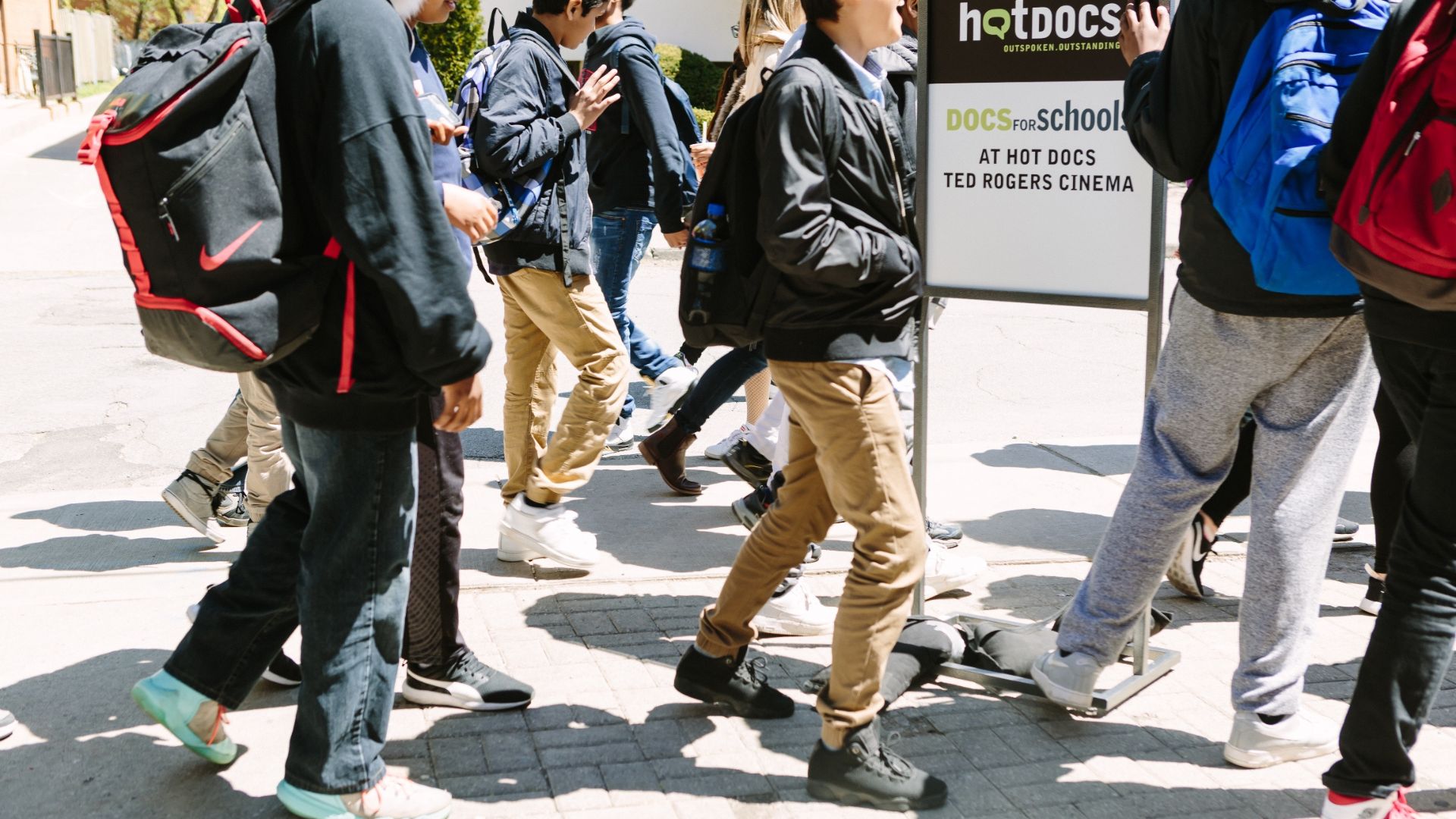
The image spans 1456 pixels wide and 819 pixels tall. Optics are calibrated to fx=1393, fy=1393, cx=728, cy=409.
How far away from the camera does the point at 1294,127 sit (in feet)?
9.82

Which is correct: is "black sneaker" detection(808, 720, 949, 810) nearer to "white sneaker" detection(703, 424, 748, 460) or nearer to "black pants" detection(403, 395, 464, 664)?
"black pants" detection(403, 395, 464, 664)

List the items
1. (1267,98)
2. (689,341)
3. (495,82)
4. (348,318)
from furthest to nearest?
1. (495,82)
2. (689,341)
3. (1267,98)
4. (348,318)

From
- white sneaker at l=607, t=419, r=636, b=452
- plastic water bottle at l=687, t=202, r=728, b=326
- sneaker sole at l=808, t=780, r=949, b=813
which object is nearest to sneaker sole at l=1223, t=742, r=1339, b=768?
sneaker sole at l=808, t=780, r=949, b=813

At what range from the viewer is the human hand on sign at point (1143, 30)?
11.1 feet

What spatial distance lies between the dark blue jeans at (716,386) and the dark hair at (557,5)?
1.52m

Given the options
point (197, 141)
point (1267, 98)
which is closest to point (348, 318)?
point (197, 141)

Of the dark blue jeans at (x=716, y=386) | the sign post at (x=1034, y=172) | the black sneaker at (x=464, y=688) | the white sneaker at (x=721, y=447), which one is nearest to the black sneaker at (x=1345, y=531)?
the sign post at (x=1034, y=172)

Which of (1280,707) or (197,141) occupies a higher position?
(197,141)

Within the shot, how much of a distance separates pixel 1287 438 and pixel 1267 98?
811mm

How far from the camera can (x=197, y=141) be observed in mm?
2525

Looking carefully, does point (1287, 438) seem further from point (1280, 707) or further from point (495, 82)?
point (495, 82)

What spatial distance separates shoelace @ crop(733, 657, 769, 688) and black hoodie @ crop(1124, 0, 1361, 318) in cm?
149

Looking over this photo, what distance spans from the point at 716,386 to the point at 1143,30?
2762 mm

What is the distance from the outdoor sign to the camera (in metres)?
3.62
